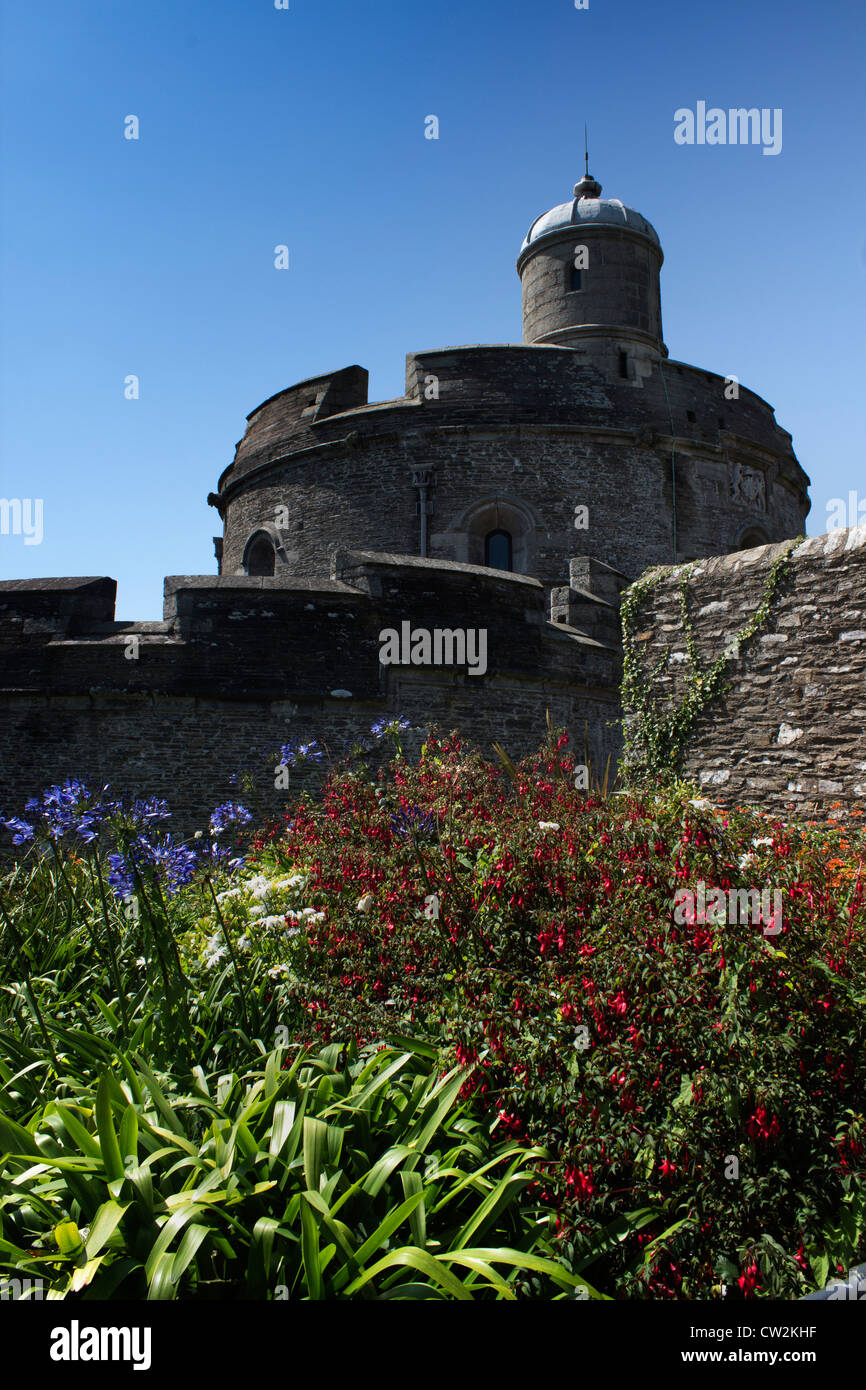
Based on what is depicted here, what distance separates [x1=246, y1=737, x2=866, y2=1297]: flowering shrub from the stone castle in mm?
3875

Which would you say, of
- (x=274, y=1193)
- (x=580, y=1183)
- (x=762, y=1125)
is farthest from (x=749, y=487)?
(x=274, y=1193)

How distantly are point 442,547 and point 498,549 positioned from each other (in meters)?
1.29

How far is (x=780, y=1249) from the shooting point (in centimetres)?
258

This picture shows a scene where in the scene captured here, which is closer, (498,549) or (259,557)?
(498,549)

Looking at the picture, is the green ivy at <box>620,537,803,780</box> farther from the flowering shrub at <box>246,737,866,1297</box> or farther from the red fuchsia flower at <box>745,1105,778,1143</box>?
the red fuchsia flower at <box>745,1105,778,1143</box>

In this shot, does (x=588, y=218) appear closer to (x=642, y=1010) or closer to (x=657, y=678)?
(x=657, y=678)

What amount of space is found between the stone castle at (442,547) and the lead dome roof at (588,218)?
0.07 meters

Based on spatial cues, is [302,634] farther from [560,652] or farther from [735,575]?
[735,575]

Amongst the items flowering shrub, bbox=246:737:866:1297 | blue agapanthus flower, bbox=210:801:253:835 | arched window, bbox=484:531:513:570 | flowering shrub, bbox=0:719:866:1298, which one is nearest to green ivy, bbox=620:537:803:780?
flowering shrub, bbox=0:719:866:1298

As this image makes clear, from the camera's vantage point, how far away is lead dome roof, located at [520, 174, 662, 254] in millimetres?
20281

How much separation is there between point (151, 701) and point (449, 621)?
348cm

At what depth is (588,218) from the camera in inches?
799

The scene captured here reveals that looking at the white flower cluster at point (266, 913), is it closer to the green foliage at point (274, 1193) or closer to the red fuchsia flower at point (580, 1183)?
the green foliage at point (274, 1193)
